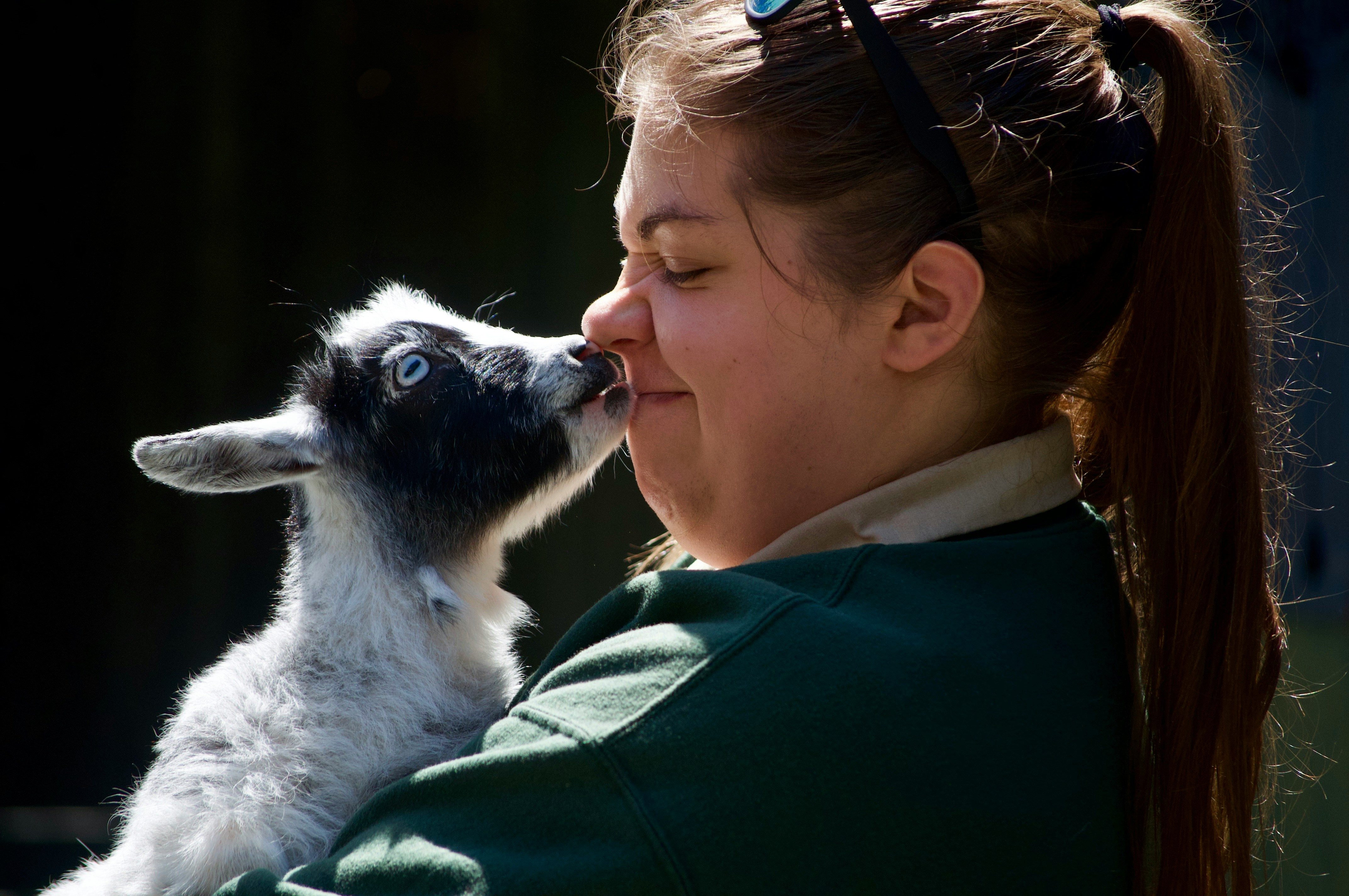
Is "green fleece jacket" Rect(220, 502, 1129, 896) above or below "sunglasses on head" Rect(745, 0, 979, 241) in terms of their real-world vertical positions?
below

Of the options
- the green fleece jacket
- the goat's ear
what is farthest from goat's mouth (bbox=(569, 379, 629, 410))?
the green fleece jacket

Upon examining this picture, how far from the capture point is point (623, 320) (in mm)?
1885

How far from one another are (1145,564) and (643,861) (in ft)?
2.94

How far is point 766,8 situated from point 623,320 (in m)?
0.57

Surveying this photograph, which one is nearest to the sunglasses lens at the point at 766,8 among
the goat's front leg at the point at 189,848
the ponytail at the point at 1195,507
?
the ponytail at the point at 1195,507

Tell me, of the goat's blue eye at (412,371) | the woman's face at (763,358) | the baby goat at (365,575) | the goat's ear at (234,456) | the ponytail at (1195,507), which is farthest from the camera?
the goat's blue eye at (412,371)

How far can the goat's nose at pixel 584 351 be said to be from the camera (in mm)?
2285

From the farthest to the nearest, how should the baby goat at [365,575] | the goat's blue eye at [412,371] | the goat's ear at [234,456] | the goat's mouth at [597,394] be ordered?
the goat's blue eye at [412,371], the goat's mouth at [597,394], the goat's ear at [234,456], the baby goat at [365,575]

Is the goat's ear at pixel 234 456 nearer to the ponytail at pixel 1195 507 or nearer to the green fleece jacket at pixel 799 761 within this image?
the green fleece jacket at pixel 799 761

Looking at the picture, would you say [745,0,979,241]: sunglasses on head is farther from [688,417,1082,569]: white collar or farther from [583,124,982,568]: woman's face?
[688,417,1082,569]: white collar

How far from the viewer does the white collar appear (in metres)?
1.55

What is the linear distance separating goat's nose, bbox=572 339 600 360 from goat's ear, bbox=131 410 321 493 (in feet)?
2.08

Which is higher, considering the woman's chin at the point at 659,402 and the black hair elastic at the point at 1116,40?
the black hair elastic at the point at 1116,40

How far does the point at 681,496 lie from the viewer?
6.12 ft
